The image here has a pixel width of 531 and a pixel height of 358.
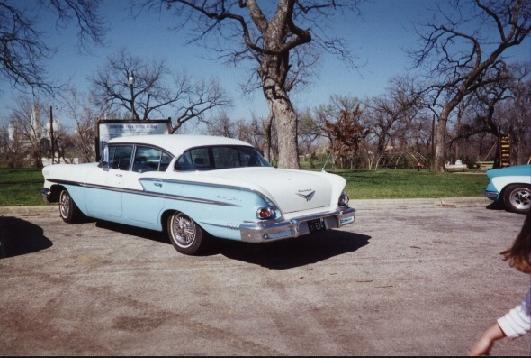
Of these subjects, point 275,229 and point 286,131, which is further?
point 286,131

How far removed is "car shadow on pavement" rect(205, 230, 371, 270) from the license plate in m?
0.46

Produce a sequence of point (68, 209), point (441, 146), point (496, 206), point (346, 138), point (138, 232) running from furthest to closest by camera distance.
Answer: point (346, 138)
point (441, 146)
point (496, 206)
point (68, 209)
point (138, 232)

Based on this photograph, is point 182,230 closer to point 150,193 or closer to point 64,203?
point 150,193

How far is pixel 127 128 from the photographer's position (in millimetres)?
14812

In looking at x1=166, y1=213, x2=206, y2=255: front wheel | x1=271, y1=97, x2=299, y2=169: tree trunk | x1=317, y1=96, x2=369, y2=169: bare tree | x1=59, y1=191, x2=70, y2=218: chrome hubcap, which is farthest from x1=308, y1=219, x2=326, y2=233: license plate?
x1=317, y1=96, x2=369, y2=169: bare tree

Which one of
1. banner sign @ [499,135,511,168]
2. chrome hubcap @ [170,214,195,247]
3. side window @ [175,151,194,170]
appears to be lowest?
chrome hubcap @ [170,214,195,247]

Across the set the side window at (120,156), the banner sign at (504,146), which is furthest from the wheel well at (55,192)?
the banner sign at (504,146)

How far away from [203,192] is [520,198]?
7.52 meters

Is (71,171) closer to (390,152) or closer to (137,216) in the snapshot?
(137,216)

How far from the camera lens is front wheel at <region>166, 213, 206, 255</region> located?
5.50 m

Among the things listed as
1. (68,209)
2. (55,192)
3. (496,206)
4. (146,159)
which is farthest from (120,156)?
(496,206)

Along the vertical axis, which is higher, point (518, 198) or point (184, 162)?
point (184, 162)

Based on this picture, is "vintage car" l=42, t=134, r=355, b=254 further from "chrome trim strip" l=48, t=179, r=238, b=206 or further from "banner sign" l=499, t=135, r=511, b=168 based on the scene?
"banner sign" l=499, t=135, r=511, b=168

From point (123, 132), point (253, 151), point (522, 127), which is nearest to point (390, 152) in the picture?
point (522, 127)
